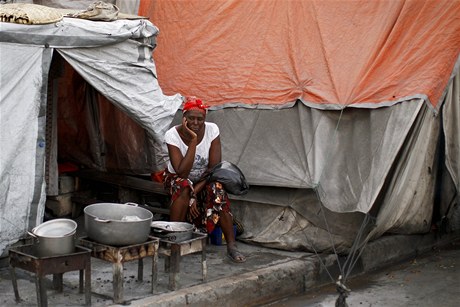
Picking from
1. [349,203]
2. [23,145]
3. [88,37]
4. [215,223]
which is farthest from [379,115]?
[23,145]

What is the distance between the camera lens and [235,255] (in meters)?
6.92

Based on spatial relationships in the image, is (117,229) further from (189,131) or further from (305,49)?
(305,49)

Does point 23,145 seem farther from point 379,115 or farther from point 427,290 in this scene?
point 427,290

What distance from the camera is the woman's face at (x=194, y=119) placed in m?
6.79

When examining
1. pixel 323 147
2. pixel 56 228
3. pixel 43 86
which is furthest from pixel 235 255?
pixel 43 86

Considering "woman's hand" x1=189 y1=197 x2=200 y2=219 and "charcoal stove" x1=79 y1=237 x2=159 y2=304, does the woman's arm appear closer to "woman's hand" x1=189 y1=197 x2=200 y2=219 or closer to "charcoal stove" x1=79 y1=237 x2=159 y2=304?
"woman's hand" x1=189 y1=197 x2=200 y2=219

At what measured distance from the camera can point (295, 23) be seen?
25.0 ft

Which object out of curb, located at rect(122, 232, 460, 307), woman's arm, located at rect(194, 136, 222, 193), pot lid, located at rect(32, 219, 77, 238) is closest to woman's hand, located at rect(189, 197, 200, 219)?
woman's arm, located at rect(194, 136, 222, 193)

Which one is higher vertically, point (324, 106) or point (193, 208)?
point (324, 106)

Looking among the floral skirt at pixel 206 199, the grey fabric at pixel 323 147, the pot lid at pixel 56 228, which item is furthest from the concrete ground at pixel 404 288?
the pot lid at pixel 56 228

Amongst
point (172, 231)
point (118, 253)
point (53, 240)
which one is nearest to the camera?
point (53, 240)

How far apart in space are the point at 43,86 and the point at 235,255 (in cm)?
228

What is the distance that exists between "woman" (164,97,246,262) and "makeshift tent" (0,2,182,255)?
0.37m

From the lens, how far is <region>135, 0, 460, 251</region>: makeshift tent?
6.73 m
